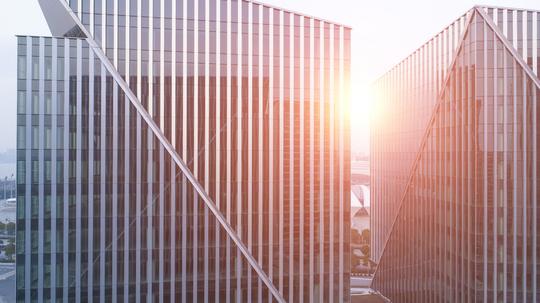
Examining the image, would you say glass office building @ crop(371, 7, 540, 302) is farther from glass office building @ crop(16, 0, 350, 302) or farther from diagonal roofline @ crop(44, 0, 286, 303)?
diagonal roofline @ crop(44, 0, 286, 303)

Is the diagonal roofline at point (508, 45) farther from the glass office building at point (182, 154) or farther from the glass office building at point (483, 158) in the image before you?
the glass office building at point (182, 154)

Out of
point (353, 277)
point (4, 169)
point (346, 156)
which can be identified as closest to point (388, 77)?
point (346, 156)

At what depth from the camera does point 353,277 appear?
65.6 metres

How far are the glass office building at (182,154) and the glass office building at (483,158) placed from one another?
12.2 metres

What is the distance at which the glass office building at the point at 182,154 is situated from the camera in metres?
32.9

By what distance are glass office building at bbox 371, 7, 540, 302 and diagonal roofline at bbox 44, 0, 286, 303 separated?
19.7 meters

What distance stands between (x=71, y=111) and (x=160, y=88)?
8.24 meters

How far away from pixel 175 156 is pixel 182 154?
678mm

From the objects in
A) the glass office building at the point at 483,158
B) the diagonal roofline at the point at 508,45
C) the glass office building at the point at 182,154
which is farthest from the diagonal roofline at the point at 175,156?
the diagonal roofline at the point at 508,45

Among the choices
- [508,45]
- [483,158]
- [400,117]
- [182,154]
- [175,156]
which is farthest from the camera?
[400,117]

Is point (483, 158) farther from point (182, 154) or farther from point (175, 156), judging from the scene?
point (175, 156)

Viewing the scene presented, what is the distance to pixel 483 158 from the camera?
116 feet

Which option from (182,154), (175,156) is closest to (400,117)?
(182,154)

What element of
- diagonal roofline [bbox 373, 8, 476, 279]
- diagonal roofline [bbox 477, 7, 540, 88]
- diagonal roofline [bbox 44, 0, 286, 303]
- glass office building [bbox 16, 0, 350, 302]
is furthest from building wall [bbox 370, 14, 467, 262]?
diagonal roofline [bbox 44, 0, 286, 303]
